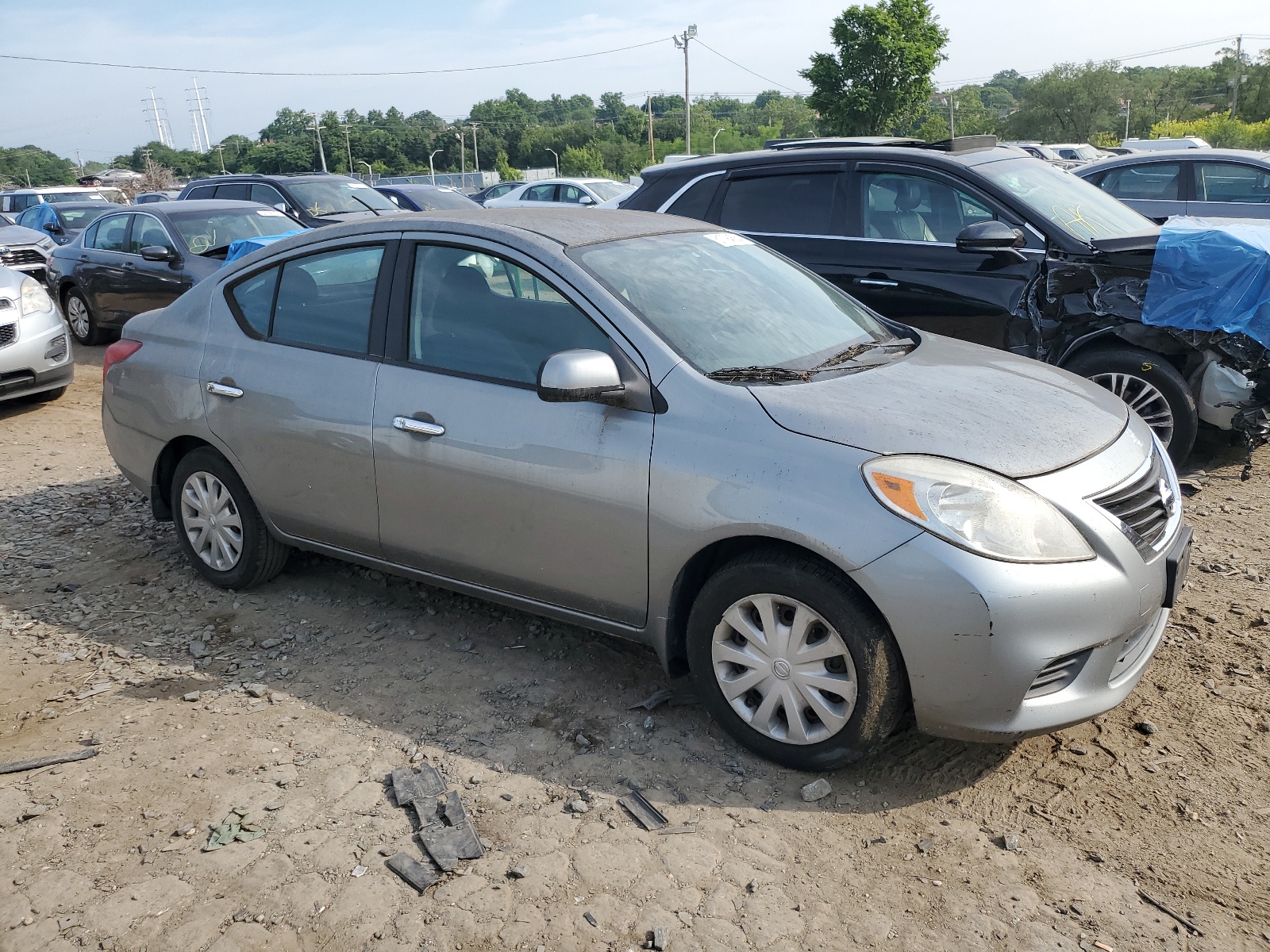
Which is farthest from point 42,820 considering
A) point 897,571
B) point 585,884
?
point 897,571

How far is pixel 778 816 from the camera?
3059 millimetres

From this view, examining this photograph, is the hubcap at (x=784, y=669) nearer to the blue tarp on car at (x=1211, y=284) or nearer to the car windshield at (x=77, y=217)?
the blue tarp on car at (x=1211, y=284)

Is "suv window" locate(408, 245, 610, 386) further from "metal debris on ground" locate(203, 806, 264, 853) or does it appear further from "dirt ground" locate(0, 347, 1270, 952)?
"metal debris on ground" locate(203, 806, 264, 853)

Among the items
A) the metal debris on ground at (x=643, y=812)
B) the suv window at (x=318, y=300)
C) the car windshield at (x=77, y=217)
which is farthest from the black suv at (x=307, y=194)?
the metal debris on ground at (x=643, y=812)

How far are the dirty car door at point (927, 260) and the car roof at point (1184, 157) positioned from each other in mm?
5973

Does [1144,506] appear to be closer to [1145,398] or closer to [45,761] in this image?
[1145,398]

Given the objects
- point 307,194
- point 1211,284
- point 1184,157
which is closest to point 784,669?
point 1211,284

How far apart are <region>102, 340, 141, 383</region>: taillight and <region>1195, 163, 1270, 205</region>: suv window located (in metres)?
10.5

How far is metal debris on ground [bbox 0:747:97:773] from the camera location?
11.2 ft

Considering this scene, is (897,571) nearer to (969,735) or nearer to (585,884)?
(969,735)

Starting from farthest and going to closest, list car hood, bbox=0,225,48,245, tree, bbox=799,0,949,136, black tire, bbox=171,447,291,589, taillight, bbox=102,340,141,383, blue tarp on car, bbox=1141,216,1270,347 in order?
tree, bbox=799,0,949,136, car hood, bbox=0,225,48,245, blue tarp on car, bbox=1141,216,1270,347, taillight, bbox=102,340,141,383, black tire, bbox=171,447,291,589

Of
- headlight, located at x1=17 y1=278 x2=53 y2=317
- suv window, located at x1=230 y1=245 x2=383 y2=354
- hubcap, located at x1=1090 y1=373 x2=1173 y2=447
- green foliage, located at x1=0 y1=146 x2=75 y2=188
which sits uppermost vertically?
suv window, located at x1=230 y1=245 x2=383 y2=354

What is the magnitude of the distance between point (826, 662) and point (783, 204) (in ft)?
14.4

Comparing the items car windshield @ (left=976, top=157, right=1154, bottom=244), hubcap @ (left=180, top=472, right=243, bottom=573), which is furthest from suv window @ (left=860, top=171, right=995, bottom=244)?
hubcap @ (left=180, top=472, right=243, bottom=573)
